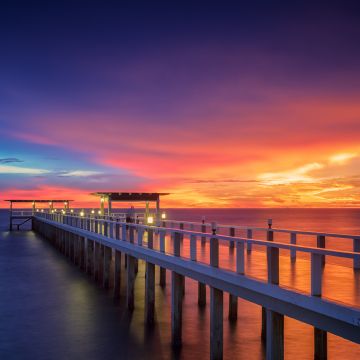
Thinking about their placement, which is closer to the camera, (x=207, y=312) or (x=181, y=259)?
(x=181, y=259)

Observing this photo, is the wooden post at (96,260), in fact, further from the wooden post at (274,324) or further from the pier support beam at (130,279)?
the wooden post at (274,324)

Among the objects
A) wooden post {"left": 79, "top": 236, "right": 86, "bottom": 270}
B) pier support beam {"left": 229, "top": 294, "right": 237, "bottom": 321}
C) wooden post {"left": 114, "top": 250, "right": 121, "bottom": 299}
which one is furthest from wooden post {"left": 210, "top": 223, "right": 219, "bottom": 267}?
wooden post {"left": 79, "top": 236, "right": 86, "bottom": 270}

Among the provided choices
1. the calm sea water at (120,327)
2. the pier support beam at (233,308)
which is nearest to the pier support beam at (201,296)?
the calm sea water at (120,327)

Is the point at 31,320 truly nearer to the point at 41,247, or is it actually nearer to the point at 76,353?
the point at 76,353

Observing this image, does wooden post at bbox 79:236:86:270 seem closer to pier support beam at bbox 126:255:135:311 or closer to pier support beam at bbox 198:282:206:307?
pier support beam at bbox 126:255:135:311

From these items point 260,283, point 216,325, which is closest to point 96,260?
point 216,325

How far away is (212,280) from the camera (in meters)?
13.5

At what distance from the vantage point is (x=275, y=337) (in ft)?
36.2

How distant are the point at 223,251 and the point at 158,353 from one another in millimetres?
4835

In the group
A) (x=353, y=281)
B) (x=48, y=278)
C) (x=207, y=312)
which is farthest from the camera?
(x=48, y=278)

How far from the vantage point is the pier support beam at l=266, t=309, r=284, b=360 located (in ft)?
35.7

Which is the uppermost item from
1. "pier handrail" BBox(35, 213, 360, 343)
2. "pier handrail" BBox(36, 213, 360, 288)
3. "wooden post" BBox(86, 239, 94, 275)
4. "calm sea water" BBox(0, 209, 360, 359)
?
"pier handrail" BBox(36, 213, 360, 288)

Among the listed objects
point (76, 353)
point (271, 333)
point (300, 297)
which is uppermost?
point (300, 297)

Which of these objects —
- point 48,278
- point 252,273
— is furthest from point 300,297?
point 48,278
